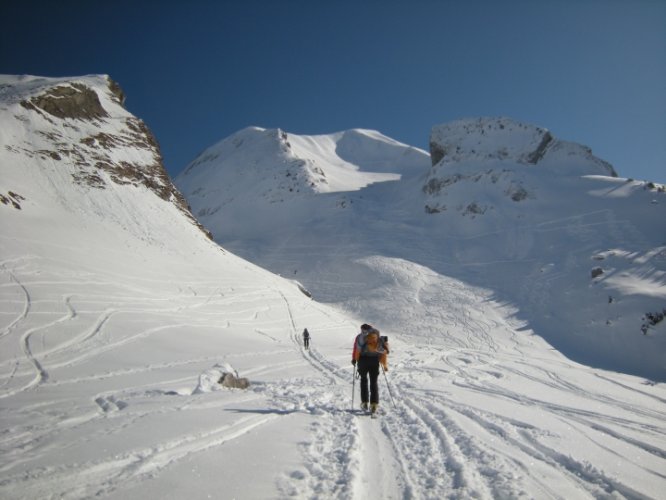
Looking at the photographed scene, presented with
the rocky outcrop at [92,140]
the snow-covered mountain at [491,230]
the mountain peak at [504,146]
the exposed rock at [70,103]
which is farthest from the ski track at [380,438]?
the mountain peak at [504,146]

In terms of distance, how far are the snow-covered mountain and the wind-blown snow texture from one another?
0.32 metres

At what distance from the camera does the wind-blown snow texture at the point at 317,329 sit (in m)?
4.07

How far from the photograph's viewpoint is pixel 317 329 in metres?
25.0

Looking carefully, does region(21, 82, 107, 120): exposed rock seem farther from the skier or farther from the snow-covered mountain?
the skier

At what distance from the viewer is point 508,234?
157ft

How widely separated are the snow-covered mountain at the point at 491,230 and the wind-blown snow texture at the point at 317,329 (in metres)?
0.32

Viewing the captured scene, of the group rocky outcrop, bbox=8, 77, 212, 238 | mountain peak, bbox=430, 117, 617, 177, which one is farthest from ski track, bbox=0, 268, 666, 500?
mountain peak, bbox=430, 117, 617, 177

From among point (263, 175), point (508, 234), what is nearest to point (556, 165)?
point (508, 234)

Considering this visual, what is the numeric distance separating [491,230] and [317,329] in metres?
34.2

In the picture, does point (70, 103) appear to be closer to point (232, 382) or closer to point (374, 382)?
point (232, 382)

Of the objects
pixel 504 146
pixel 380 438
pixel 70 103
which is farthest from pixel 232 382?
pixel 504 146

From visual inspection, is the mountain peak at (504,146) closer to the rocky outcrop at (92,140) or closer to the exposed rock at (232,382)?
the rocky outcrop at (92,140)

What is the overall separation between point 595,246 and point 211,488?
4578 centimetres

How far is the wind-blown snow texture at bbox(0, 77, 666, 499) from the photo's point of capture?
13.4ft
